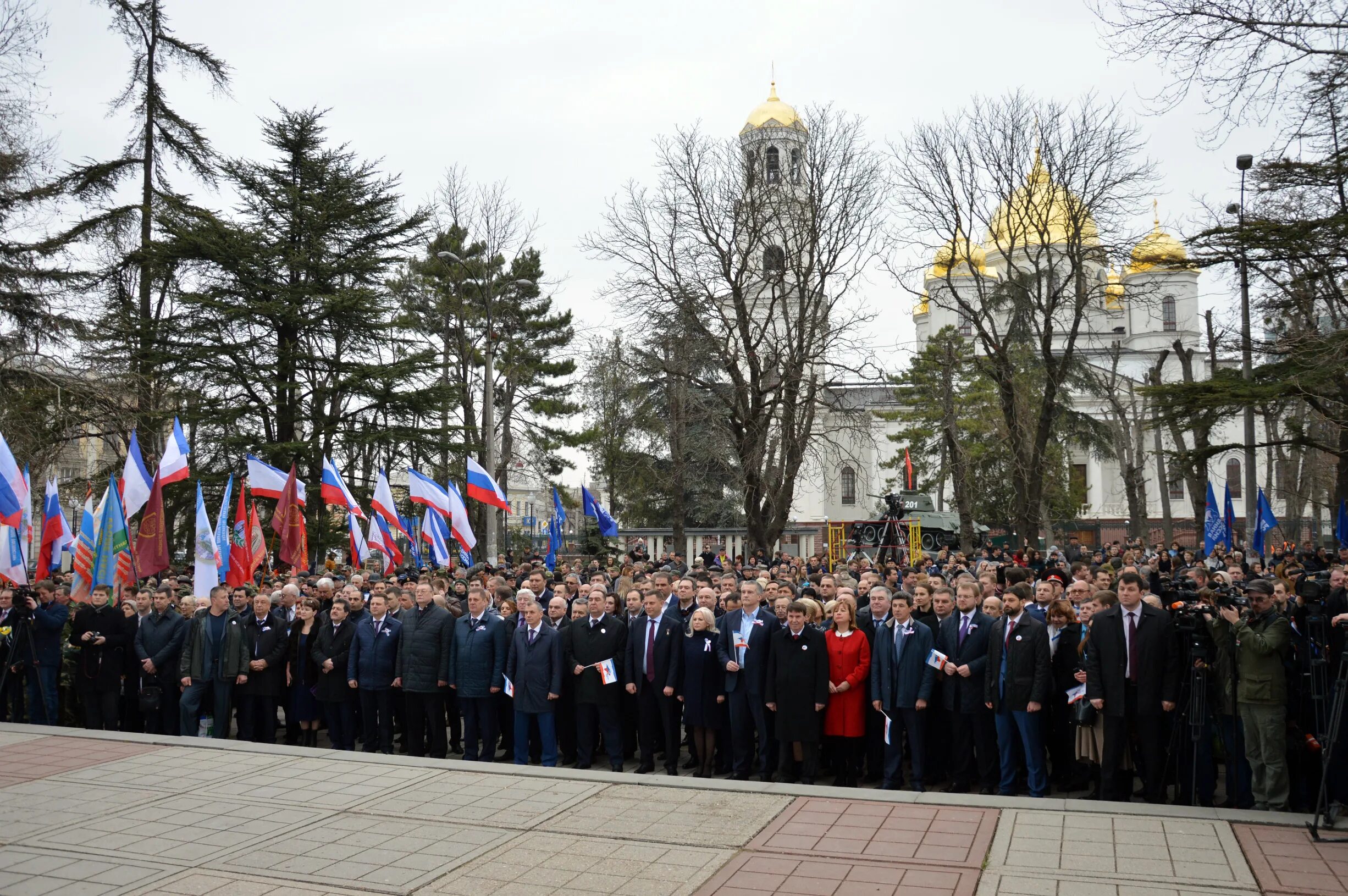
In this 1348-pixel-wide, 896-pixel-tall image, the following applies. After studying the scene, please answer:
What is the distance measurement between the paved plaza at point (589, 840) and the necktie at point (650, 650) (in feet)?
4.40

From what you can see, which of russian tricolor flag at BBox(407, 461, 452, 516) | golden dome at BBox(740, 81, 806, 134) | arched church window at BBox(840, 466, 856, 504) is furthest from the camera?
arched church window at BBox(840, 466, 856, 504)

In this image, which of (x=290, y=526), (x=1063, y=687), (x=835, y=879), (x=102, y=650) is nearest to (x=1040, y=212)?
(x=290, y=526)

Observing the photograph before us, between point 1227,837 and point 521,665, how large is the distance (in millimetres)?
6315

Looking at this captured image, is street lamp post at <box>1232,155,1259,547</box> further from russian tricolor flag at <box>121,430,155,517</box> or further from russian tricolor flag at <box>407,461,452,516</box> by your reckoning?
russian tricolor flag at <box>121,430,155,517</box>

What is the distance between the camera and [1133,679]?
8758 mm

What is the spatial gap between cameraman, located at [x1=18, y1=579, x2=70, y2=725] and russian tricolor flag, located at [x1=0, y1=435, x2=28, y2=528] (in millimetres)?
1049

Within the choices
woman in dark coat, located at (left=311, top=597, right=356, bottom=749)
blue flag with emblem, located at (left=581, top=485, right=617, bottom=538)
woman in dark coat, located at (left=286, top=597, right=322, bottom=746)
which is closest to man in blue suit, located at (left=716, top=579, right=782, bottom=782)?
woman in dark coat, located at (left=311, top=597, right=356, bottom=749)

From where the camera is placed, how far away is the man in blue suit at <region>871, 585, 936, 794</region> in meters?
9.71

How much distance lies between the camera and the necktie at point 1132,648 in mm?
8758

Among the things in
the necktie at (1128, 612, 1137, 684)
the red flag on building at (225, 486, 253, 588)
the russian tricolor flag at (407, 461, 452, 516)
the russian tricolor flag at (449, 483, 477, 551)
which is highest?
the russian tricolor flag at (407, 461, 452, 516)

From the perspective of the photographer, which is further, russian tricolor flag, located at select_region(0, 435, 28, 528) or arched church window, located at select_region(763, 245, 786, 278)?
arched church window, located at select_region(763, 245, 786, 278)

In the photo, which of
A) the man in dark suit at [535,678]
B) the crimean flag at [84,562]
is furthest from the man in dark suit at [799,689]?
the crimean flag at [84,562]

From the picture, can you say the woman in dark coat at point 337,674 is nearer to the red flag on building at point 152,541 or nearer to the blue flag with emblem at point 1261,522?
the red flag on building at point 152,541

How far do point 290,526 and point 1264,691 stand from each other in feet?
47.6
